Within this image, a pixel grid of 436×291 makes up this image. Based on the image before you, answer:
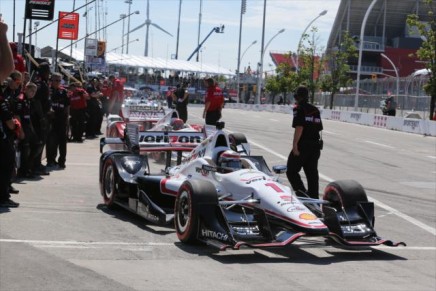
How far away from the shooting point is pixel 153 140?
13.2 metres

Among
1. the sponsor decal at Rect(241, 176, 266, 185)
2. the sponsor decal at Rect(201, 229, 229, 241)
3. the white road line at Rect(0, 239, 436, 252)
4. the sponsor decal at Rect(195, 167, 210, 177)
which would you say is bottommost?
the white road line at Rect(0, 239, 436, 252)

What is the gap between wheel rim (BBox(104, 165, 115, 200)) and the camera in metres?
11.1

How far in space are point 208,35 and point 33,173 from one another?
11364 cm

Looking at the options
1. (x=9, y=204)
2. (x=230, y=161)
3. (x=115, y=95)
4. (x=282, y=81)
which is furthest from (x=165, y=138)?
(x=282, y=81)

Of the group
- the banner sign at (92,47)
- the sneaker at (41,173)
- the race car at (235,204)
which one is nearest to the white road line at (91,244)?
the race car at (235,204)

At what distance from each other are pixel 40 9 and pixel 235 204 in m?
10.0

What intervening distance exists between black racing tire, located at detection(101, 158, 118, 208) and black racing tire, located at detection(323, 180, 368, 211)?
3.05 metres

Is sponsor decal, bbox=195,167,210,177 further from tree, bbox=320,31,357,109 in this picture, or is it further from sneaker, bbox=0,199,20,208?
tree, bbox=320,31,357,109

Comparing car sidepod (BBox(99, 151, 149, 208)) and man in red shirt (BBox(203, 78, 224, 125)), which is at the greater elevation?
man in red shirt (BBox(203, 78, 224, 125))

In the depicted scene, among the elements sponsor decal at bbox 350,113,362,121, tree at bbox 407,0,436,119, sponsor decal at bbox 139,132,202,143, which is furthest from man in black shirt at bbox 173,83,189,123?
sponsor decal at bbox 350,113,362,121

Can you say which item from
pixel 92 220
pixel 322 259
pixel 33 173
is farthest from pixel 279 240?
pixel 33 173

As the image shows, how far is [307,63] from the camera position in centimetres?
7575

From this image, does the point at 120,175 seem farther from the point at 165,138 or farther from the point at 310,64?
the point at 310,64

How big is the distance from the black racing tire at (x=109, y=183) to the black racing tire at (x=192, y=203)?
213 centimetres
